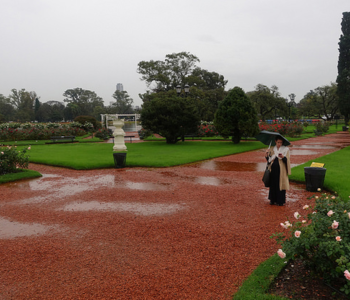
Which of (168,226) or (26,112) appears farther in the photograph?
(26,112)

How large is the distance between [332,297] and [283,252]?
2.16 ft

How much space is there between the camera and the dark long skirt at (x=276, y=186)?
6.22 metres

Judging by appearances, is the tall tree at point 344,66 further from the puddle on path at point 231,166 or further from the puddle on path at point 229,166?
the puddle on path at point 229,166

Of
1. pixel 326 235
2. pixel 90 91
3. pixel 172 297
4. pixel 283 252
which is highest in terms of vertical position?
pixel 90 91

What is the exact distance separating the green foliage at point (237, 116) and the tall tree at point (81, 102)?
251 ft

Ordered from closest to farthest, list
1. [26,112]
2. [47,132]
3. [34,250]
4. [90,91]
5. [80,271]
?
[80,271] < [34,250] < [47,132] < [26,112] < [90,91]

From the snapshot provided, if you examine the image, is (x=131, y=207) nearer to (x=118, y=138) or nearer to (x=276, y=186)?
(x=276, y=186)

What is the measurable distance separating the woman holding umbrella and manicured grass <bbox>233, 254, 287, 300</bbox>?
2.71m

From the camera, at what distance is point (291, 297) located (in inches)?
115

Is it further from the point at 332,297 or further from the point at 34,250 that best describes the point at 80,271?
the point at 332,297

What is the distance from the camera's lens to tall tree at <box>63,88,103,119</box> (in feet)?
302

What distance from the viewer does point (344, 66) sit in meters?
42.0

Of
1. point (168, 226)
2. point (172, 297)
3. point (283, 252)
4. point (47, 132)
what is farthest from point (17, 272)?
point (47, 132)

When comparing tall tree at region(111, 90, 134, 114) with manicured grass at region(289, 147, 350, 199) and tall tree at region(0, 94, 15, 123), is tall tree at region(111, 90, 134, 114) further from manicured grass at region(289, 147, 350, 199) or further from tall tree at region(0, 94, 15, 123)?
manicured grass at region(289, 147, 350, 199)
